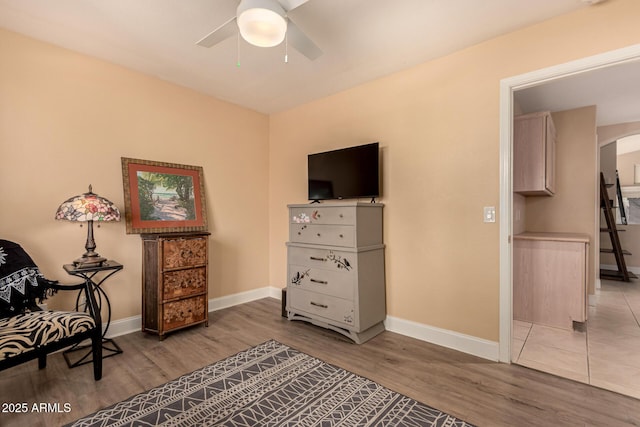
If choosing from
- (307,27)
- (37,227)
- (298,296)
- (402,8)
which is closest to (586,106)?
(402,8)

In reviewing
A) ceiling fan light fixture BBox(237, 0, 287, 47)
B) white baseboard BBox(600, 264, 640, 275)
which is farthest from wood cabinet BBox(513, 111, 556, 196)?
white baseboard BBox(600, 264, 640, 275)

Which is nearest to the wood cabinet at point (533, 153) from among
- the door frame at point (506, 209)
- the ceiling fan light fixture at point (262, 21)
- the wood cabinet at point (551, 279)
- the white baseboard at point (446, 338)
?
the wood cabinet at point (551, 279)

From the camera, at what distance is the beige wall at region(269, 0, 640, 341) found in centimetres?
214

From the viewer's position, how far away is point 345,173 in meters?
3.18

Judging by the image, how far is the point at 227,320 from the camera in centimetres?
327

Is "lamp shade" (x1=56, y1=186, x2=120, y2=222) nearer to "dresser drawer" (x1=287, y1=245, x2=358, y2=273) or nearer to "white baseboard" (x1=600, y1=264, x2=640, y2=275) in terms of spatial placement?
"dresser drawer" (x1=287, y1=245, x2=358, y2=273)

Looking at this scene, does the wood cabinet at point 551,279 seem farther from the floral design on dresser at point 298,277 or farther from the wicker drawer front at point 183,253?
the wicker drawer front at point 183,253

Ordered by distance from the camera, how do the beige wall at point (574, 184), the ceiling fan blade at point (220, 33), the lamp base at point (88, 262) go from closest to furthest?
1. the ceiling fan blade at point (220, 33)
2. the lamp base at point (88, 262)
3. the beige wall at point (574, 184)

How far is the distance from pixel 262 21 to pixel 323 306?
235 centimetres

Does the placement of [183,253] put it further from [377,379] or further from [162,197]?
[377,379]

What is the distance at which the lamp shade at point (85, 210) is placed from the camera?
225cm

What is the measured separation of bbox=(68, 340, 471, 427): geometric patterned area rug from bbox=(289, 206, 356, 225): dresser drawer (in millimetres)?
1220

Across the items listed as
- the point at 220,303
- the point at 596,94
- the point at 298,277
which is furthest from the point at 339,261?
the point at 596,94

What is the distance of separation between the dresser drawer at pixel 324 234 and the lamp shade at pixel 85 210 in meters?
1.65
